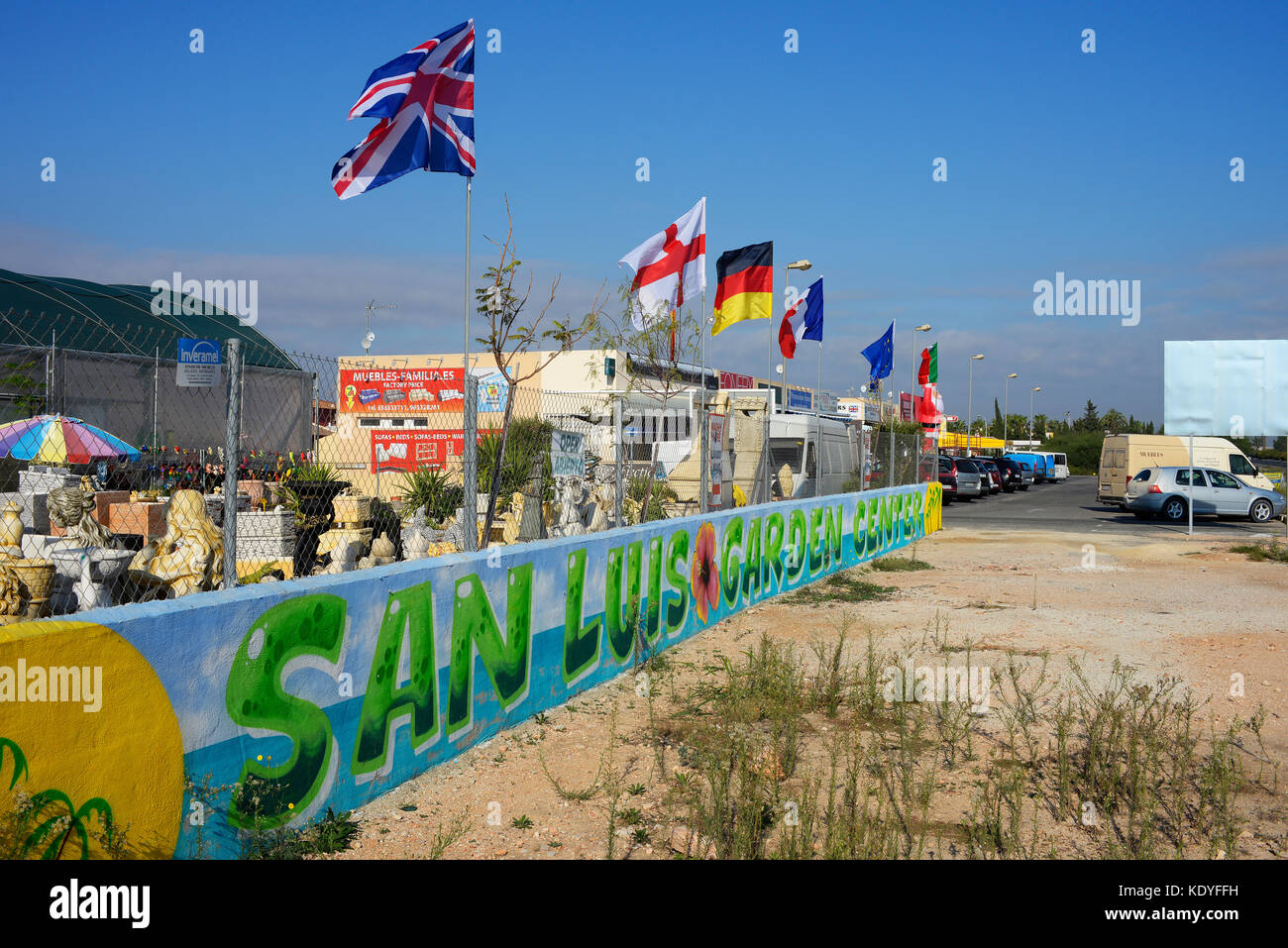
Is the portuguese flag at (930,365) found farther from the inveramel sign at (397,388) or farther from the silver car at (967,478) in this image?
the inveramel sign at (397,388)

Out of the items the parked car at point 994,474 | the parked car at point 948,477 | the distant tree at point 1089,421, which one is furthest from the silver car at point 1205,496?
the distant tree at point 1089,421

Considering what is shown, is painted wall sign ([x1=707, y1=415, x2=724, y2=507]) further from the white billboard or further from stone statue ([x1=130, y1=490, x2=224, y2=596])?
the white billboard

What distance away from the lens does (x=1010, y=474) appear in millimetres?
48062

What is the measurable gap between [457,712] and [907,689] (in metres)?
3.44

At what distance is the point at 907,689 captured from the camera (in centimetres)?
723

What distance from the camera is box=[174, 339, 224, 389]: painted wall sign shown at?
13.2 ft

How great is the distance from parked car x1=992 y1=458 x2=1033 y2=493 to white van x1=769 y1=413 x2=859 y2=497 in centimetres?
2750

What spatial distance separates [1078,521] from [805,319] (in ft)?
43.4

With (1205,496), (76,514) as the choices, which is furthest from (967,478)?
(76,514)

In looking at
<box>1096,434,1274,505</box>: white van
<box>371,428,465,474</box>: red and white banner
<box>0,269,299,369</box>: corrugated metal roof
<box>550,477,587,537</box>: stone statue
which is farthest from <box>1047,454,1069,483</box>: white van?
<box>371,428,465,474</box>: red and white banner

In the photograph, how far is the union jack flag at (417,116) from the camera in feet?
25.9

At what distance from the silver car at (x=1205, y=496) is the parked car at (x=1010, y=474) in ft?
65.2

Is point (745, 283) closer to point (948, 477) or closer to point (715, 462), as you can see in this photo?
point (715, 462)
